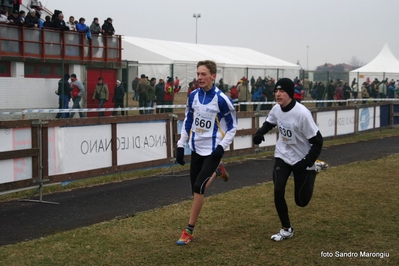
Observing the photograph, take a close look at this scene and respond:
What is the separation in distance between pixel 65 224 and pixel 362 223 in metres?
4.02

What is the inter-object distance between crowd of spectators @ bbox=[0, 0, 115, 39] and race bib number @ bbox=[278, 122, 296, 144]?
702 inches

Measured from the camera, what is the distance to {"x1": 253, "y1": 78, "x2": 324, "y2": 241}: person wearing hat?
6.85 m

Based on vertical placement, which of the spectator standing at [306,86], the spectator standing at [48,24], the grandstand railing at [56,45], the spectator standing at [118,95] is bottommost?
the spectator standing at [118,95]

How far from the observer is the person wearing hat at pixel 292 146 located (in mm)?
6852

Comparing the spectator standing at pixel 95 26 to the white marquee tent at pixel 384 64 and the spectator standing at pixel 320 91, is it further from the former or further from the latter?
the white marquee tent at pixel 384 64

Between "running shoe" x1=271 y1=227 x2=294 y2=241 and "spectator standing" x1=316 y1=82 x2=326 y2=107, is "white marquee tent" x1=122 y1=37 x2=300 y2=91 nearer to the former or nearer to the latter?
"spectator standing" x1=316 y1=82 x2=326 y2=107

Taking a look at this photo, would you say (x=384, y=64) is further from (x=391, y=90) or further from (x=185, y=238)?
→ (x=185, y=238)

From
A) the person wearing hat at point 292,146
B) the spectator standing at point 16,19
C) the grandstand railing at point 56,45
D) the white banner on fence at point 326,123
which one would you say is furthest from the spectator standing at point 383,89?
the person wearing hat at point 292,146

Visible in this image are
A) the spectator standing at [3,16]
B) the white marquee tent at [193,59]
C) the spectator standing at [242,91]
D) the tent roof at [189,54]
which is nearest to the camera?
the spectator standing at [3,16]

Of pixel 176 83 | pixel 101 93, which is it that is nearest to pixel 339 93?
pixel 176 83

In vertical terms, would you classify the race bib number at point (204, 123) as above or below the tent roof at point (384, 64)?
Answer: below

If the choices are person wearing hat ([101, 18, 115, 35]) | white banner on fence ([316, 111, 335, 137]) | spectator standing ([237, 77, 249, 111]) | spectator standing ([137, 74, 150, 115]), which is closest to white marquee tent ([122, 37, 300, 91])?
spectator standing ([237, 77, 249, 111])

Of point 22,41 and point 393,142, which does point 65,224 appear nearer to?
point 393,142

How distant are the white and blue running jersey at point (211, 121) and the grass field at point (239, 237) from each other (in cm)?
115
